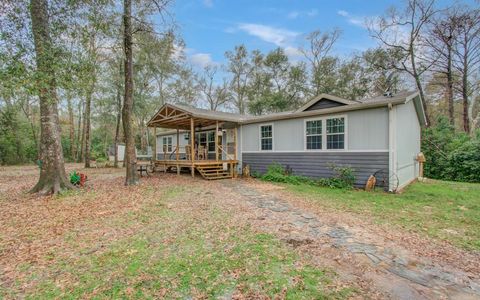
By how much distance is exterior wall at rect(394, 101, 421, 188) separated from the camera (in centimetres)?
855

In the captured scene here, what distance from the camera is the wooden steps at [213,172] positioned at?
37.5 feet

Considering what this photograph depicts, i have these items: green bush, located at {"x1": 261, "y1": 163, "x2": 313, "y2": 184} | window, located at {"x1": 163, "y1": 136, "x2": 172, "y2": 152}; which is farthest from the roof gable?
window, located at {"x1": 163, "y1": 136, "x2": 172, "y2": 152}

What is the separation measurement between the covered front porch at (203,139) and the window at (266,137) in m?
1.42

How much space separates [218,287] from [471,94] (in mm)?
23743

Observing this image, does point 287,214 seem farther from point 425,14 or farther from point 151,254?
point 425,14

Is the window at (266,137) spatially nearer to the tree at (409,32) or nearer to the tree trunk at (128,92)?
the tree trunk at (128,92)

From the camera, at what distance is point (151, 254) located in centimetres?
346

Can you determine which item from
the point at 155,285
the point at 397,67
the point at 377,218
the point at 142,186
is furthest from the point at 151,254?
the point at 397,67

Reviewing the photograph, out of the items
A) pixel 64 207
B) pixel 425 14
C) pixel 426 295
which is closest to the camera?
pixel 426 295

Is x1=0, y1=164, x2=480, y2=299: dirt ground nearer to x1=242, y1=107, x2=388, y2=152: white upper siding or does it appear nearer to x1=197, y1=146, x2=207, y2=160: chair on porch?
x1=242, y1=107, x2=388, y2=152: white upper siding

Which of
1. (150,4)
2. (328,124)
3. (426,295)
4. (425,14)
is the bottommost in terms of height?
(426,295)

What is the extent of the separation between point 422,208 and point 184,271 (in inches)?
239

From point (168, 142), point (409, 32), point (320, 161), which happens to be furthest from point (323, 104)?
point (409, 32)

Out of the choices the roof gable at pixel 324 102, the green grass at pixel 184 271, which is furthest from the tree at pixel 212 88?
the green grass at pixel 184 271
